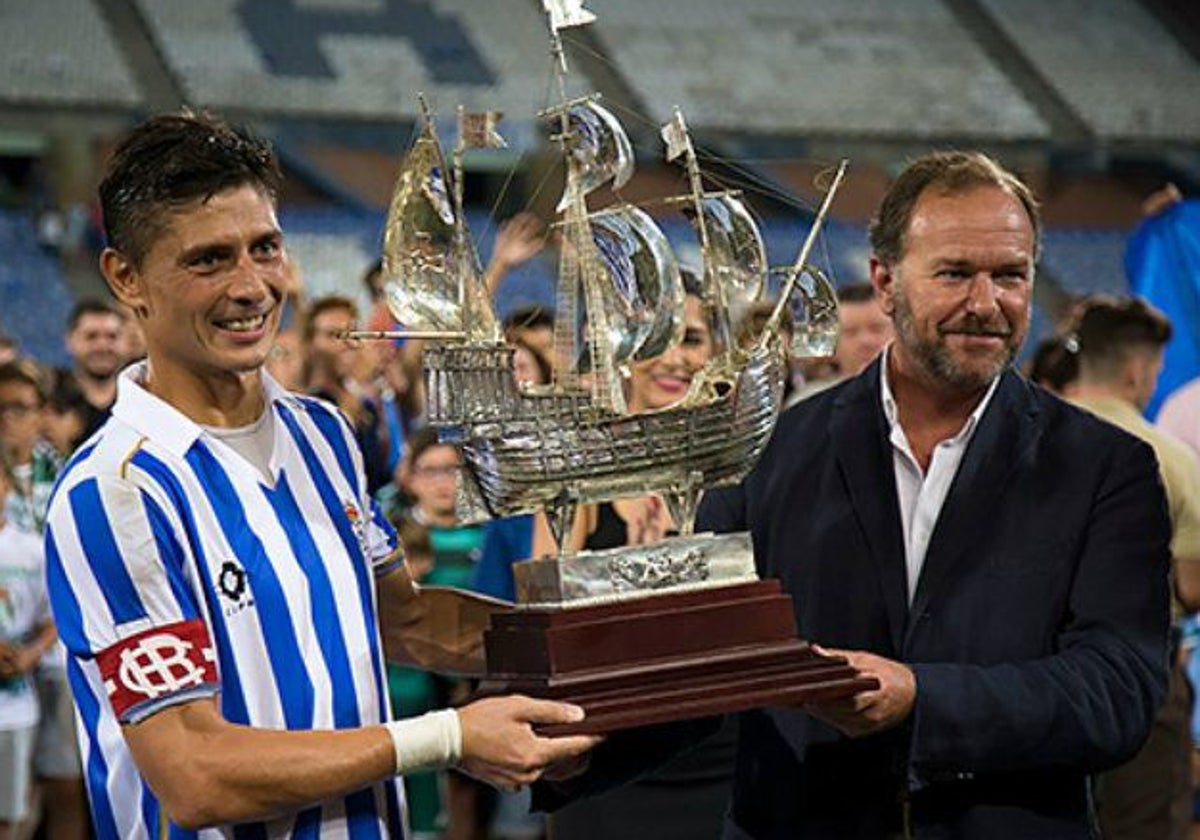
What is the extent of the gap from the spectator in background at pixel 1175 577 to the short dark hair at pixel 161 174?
11.3ft

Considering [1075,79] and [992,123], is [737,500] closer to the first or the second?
[992,123]

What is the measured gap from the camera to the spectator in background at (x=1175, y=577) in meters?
5.75

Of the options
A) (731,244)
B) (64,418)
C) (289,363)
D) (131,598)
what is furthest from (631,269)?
(64,418)

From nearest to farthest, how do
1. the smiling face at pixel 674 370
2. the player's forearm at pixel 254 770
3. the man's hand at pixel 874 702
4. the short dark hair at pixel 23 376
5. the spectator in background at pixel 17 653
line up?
the player's forearm at pixel 254 770 < the man's hand at pixel 874 702 < the smiling face at pixel 674 370 < the spectator in background at pixel 17 653 < the short dark hair at pixel 23 376

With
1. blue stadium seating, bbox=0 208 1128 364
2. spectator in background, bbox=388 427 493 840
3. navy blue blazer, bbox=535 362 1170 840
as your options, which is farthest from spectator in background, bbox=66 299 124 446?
blue stadium seating, bbox=0 208 1128 364

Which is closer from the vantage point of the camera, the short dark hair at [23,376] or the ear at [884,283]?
the ear at [884,283]

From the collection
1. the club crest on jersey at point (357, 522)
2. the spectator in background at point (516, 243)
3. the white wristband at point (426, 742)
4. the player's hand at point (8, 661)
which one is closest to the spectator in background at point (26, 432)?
the player's hand at point (8, 661)

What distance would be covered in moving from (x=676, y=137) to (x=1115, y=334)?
11.0 feet

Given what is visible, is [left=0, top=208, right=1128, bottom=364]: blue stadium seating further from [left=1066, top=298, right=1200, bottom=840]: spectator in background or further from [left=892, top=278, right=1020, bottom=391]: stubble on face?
[left=892, top=278, right=1020, bottom=391]: stubble on face

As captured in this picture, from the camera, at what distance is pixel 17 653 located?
21.2 feet

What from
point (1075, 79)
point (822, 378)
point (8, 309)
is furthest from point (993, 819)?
point (1075, 79)

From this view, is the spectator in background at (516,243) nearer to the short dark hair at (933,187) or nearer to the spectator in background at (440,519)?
the short dark hair at (933,187)

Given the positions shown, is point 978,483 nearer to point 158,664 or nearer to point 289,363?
point 158,664

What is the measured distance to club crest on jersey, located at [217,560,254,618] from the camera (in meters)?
2.60
